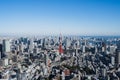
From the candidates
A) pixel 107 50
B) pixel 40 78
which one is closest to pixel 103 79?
pixel 40 78

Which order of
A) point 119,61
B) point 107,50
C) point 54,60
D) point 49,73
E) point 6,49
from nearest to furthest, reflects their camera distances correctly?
1. point 49,73
2. point 119,61
3. point 54,60
4. point 6,49
5. point 107,50

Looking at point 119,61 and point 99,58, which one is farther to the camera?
point 99,58

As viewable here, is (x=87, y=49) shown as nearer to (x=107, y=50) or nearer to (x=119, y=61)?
(x=107, y=50)

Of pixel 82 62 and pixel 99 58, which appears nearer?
pixel 82 62

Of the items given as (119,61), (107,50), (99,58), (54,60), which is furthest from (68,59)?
(107,50)

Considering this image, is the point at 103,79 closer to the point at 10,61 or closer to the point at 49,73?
the point at 49,73

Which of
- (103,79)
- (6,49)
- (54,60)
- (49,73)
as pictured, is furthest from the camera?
(6,49)

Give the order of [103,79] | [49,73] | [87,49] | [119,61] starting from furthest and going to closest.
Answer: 1. [87,49]
2. [119,61]
3. [49,73]
4. [103,79]

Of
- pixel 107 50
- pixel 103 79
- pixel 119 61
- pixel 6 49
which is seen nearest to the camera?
pixel 103 79

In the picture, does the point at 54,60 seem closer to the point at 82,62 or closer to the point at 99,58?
the point at 82,62
